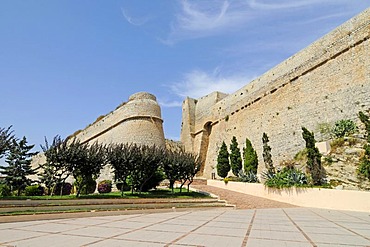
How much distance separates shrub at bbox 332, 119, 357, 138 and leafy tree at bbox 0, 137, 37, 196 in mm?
20693

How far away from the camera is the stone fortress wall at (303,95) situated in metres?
15.5

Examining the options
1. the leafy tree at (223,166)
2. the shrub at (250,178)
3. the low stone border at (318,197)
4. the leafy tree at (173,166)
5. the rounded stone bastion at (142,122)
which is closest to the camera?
the low stone border at (318,197)

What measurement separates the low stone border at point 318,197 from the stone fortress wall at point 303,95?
5275 mm

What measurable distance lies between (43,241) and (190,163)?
10602mm

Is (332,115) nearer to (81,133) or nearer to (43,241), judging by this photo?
(43,241)

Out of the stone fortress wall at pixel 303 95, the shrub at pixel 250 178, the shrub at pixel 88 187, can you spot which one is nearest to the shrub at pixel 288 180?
the shrub at pixel 250 178

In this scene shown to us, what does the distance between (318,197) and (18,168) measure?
19.8m

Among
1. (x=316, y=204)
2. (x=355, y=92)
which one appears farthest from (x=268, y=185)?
(x=355, y=92)

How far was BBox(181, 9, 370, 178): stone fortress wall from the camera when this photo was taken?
15492 mm

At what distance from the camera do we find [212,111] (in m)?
32.6

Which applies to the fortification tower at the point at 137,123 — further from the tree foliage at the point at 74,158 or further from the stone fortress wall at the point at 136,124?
the tree foliage at the point at 74,158

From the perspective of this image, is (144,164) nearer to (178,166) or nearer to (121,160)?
(121,160)

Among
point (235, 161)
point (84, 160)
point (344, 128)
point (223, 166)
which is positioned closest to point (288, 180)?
point (344, 128)

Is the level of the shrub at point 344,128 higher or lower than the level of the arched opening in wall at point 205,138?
lower
